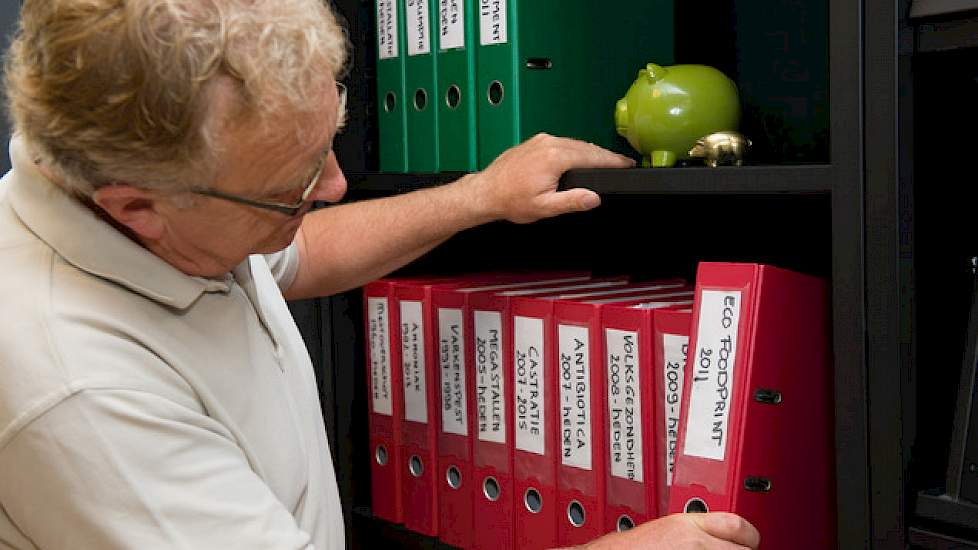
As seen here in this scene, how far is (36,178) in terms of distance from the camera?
99 centimetres

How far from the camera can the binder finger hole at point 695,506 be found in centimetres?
99

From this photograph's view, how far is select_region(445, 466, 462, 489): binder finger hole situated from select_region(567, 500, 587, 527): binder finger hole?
0.19 metres

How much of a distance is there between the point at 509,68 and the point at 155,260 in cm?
46

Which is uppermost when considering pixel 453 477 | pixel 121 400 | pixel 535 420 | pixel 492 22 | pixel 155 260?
pixel 492 22

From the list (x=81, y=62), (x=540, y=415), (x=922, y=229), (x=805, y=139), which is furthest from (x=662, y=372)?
(x=81, y=62)

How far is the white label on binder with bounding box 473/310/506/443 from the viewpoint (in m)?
1.26

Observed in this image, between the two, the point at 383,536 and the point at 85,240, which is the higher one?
the point at 85,240

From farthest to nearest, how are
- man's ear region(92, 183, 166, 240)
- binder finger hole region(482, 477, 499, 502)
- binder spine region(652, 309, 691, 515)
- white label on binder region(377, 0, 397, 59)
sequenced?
1. white label on binder region(377, 0, 397, 59)
2. binder finger hole region(482, 477, 499, 502)
3. binder spine region(652, 309, 691, 515)
4. man's ear region(92, 183, 166, 240)

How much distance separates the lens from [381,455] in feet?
4.79

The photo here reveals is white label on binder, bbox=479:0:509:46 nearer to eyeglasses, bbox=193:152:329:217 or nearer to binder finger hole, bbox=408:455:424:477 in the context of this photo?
eyeglasses, bbox=193:152:329:217

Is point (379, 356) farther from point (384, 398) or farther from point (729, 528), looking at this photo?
point (729, 528)

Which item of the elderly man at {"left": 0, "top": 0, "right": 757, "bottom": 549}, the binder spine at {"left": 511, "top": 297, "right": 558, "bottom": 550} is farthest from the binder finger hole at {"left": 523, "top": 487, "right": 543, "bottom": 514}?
the elderly man at {"left": 0, "top": 0, "right": 757, "bottom": 549}

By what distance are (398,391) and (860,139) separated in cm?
71

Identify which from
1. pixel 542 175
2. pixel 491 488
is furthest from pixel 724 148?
pixel 491 488
